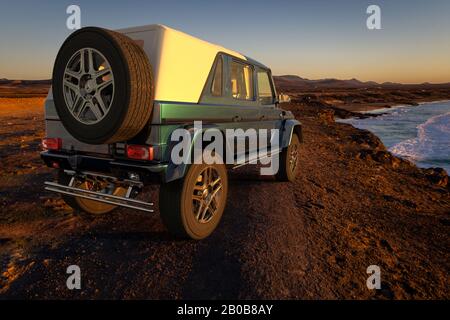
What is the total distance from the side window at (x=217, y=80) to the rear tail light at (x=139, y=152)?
1.32 m

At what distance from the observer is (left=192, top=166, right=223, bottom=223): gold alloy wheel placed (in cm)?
352

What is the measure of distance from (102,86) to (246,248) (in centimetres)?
224

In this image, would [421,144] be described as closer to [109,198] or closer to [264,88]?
[264,88]

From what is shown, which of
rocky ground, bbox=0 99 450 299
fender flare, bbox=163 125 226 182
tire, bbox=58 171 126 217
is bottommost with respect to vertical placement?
rocky ground, bbox=0 99 450 299

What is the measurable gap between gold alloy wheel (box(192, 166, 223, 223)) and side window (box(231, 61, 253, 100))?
1410 mm

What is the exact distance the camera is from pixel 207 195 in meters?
3.64

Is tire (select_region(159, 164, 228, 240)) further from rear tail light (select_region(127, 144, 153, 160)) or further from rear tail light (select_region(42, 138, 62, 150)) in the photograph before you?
rear tail light (select_region(42, 138, 62, 150))

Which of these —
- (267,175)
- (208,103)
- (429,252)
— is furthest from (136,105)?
(267,175)

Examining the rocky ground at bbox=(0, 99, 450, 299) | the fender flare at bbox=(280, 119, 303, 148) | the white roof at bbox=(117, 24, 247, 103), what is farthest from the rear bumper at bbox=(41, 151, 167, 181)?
the fender flare at bbox=(280, 119, 303, 148)

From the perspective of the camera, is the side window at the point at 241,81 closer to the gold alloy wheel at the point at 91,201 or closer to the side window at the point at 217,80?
the side window at the point at 217,80

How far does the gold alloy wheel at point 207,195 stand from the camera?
11.5 ft

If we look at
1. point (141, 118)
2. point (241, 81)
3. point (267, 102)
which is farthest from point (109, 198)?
point (267, 102)

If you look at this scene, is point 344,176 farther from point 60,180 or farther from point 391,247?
point 60,180

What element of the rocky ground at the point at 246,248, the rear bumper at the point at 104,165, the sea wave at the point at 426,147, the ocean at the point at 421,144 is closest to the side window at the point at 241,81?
the rocky ground at the point at 246,248
